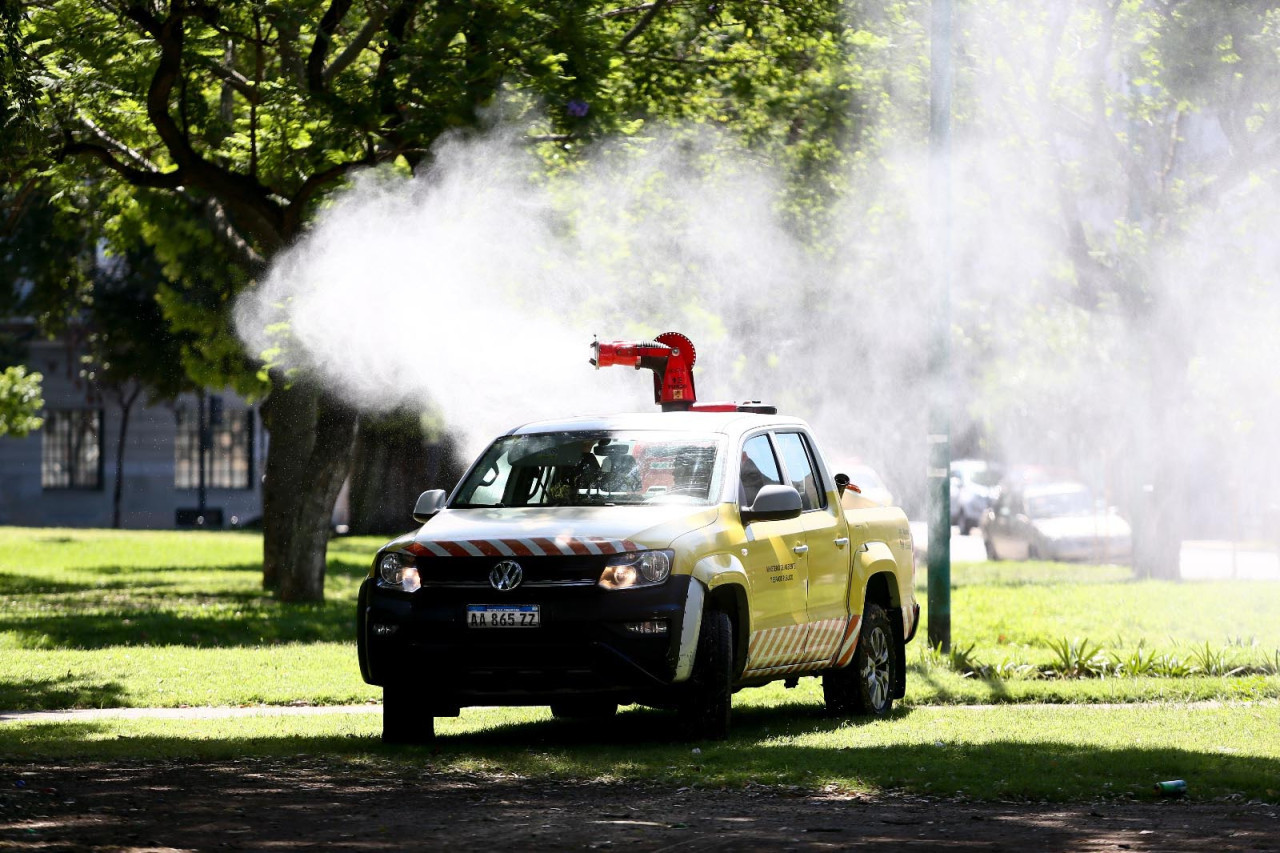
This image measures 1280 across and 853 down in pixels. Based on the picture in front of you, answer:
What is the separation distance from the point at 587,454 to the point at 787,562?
1.25 meters

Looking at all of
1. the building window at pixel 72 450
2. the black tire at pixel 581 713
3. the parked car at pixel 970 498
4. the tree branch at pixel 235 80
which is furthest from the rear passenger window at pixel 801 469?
the building window at pixel 72 450

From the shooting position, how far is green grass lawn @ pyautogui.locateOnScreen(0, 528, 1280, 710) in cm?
1328

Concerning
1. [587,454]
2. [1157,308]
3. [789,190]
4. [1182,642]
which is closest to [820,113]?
[789,190]

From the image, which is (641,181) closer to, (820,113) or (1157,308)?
(820,113)

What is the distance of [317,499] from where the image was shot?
2077cm

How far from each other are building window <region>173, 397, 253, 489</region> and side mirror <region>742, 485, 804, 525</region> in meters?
41.8

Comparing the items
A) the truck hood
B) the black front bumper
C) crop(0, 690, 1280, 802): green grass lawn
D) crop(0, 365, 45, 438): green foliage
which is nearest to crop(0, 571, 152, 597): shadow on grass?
crop(0, 365, 45, 438): green foliage

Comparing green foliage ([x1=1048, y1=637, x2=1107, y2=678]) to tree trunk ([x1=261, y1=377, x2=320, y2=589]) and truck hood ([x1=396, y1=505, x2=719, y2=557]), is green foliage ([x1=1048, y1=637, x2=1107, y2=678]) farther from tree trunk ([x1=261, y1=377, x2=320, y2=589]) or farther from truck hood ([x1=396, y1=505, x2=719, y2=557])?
tree trunk ([x1=261, y1=377, x2=320, y2=589])

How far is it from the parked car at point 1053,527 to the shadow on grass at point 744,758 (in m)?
21.2

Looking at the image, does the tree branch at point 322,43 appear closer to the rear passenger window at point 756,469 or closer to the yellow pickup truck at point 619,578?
the yellow pickup truck at point 619,578

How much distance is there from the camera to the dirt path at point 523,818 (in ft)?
23.4

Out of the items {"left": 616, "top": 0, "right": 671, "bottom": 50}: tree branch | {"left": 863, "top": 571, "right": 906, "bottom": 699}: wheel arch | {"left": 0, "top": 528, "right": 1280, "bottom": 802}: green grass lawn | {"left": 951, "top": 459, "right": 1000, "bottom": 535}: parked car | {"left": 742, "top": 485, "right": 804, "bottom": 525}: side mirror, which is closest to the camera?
{"left": 0, "top": 528, "right": 1280, "bottom": 802}: green grass lawn

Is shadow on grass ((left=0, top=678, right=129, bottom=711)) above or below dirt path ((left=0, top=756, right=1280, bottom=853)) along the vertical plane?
below

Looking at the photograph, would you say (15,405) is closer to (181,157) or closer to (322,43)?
(181,157)
